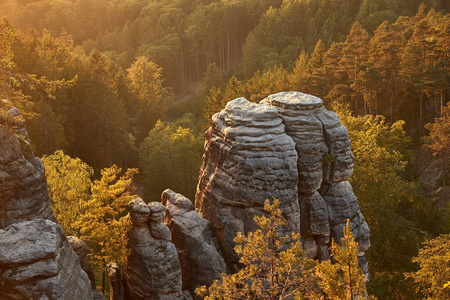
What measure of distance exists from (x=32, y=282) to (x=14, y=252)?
1342mm

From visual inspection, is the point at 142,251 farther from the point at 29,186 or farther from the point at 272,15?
the point at 272,15

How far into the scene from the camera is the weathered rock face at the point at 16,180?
2136cm

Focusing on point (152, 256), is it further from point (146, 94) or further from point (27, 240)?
point (146, 94)

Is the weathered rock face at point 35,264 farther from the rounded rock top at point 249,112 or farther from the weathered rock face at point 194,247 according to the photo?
the rounded rock top at point 249,112

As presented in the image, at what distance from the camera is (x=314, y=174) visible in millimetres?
26969

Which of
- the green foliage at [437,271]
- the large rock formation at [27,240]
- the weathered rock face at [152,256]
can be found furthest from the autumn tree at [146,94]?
the green foliage at [437,271]

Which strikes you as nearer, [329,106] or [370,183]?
[370,183]

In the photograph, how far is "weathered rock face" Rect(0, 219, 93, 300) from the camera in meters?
16.7

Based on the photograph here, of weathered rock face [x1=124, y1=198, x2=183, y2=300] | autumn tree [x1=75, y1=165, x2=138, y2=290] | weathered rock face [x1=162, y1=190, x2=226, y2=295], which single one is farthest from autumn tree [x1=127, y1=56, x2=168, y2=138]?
weathered rock face [x1=124, y1=198, x2=183, y2=300]

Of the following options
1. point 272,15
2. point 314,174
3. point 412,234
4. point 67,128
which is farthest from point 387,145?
point 272,15

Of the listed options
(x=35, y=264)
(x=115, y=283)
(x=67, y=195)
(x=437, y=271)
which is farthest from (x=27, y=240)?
(x=437, y=271)

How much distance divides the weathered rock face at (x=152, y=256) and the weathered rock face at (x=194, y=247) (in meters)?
1.62

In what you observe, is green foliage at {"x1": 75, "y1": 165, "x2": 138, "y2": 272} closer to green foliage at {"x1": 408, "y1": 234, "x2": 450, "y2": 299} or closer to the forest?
the forest

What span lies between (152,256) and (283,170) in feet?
28.9
